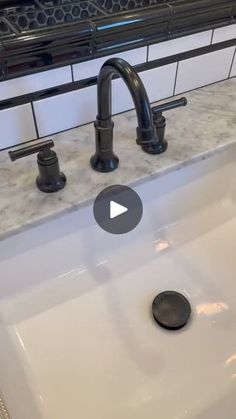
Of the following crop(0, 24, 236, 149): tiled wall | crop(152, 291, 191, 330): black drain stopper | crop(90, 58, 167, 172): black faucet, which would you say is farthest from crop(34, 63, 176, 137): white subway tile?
crop(152, 291, 191, 330): black drain stopper

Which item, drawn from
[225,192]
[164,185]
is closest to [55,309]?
[164,185]

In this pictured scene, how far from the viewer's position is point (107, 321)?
0.68 metres

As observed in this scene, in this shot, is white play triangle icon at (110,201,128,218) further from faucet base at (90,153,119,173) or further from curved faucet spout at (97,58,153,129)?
curved faucet spout at (97,58,153,129)

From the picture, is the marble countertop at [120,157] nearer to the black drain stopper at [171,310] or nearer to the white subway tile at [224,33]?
the white subway tile at [224,33]

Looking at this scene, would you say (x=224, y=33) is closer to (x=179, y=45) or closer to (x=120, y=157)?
(x=179, y=45)

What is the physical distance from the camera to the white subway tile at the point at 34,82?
611 millimetres

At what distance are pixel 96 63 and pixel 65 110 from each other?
10 cm

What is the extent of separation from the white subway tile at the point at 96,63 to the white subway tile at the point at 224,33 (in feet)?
0.58

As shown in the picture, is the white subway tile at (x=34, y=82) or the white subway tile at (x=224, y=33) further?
the white subway tile at (x=224, y=33)

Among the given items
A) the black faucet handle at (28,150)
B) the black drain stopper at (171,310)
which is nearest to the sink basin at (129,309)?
the black drain stopper at (171,310)

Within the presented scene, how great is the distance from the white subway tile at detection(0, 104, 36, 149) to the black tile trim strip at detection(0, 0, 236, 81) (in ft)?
0.21

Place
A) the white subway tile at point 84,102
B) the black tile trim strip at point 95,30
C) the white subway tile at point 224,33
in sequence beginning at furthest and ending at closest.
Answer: the white subway tile at point 224,33
the white subway tile at point 84,102
the black tile trim strip at point 95,30

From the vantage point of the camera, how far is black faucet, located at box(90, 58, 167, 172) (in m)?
0.46

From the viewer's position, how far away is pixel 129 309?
70cm
